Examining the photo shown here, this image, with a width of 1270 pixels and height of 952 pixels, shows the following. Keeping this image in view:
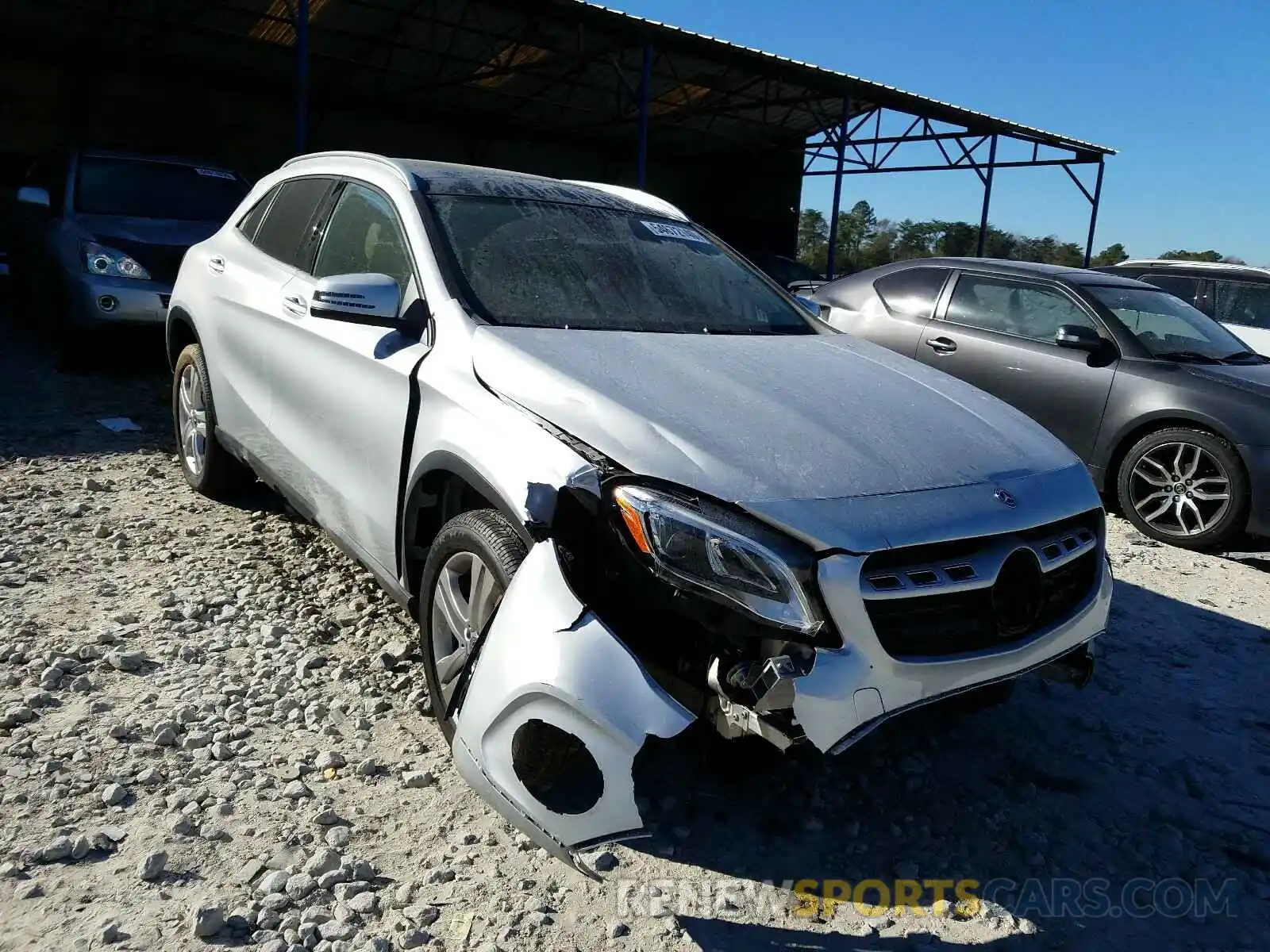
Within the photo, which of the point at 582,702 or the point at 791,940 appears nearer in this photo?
the point at 582,702

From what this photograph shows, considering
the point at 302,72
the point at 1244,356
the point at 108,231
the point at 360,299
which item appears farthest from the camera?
the point at 302,72

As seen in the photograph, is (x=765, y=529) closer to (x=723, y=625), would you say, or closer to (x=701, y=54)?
(x=723, y=625)

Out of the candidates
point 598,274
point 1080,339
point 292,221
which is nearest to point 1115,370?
point 1080,339

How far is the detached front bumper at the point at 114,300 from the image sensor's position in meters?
6.66

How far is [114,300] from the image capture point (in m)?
6.66

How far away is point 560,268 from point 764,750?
5.81 feet

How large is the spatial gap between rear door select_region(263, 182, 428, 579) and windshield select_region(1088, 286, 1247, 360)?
4771 millimetres

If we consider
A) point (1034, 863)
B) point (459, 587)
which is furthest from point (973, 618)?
point (459, 587)

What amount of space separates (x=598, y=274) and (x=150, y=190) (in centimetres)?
594

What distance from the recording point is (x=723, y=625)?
203 cm

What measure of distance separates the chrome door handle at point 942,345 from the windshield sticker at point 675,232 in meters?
3.16

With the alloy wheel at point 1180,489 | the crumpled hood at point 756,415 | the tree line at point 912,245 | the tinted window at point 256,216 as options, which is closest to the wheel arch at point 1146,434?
the alloy wheel at point 1180,489

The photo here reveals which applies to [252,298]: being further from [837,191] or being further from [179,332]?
[837,191]

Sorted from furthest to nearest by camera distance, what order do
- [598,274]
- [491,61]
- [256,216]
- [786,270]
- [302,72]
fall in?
[491,61]
[786,270]
[302,72]
[256,216]
[598,274]
